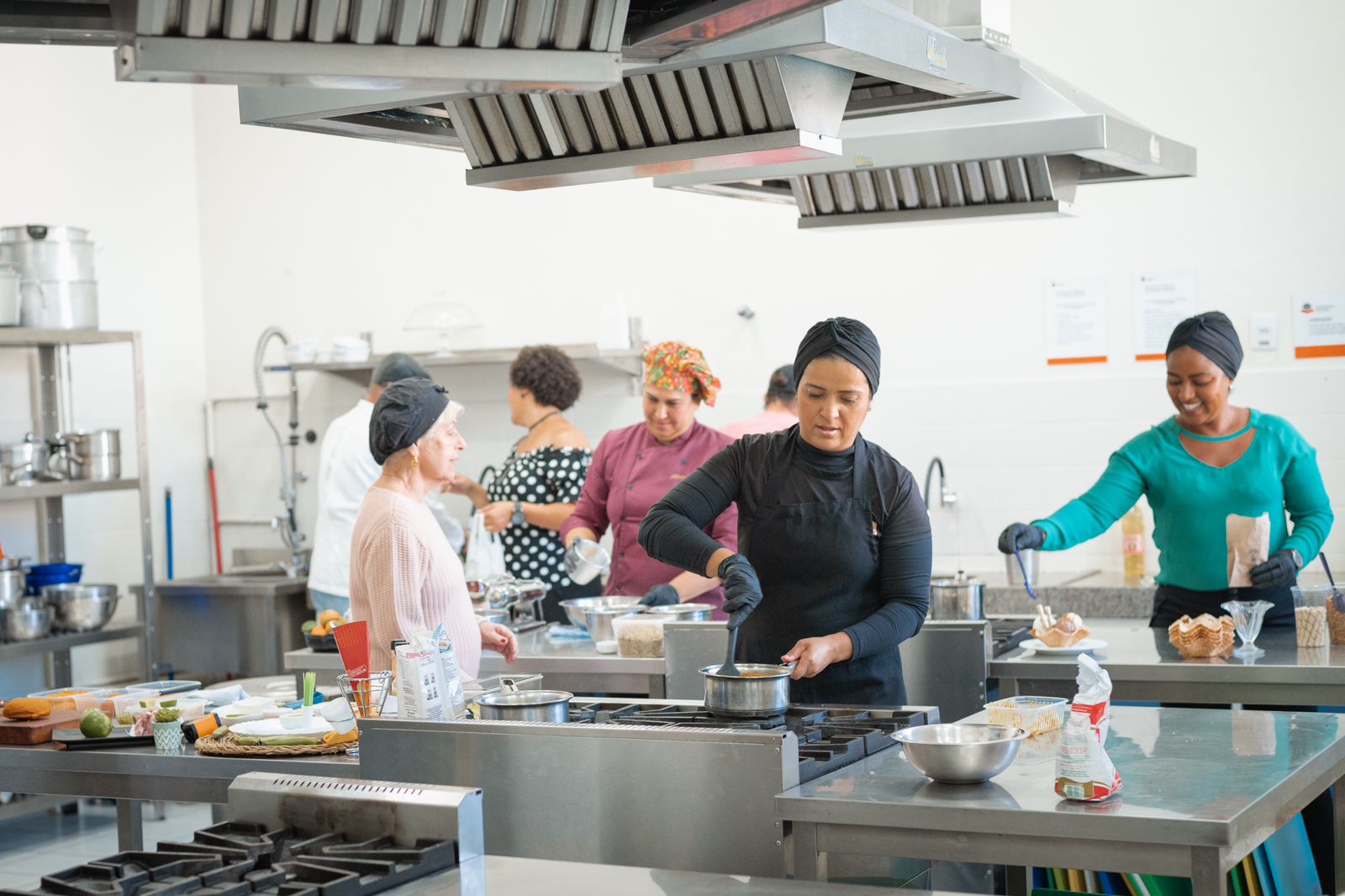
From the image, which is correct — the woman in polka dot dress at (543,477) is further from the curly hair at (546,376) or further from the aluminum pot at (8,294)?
the aluminum pot at (8,294)

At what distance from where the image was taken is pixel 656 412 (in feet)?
15.5

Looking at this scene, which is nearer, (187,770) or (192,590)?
(187,770)

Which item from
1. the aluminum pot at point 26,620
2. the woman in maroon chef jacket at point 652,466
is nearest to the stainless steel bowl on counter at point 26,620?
the aluminum pot at point 26,620

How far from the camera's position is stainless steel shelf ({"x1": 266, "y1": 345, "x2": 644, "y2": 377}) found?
20.9 ft

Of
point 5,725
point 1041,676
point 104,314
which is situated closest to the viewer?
point 5,725

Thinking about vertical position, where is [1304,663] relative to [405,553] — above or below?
below

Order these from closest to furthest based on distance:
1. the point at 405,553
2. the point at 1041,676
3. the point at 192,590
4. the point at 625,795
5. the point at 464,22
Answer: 1. the point at 464,22
2. the point at 625,795
3. the point at 405,553
4. the point at 1041,676
5. the point at 192,590

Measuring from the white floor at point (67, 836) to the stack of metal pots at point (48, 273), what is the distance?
2.03 metres

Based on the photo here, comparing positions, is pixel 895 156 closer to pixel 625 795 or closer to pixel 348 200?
pixel 625 795

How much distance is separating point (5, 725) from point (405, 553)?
42.3 inches

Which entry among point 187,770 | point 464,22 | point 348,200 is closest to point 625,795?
point 187,770

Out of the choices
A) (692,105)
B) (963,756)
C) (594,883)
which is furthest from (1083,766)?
(692,105)

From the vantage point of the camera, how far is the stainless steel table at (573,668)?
4043mm

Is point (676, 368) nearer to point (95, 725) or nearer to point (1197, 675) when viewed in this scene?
point (1197, 675)
